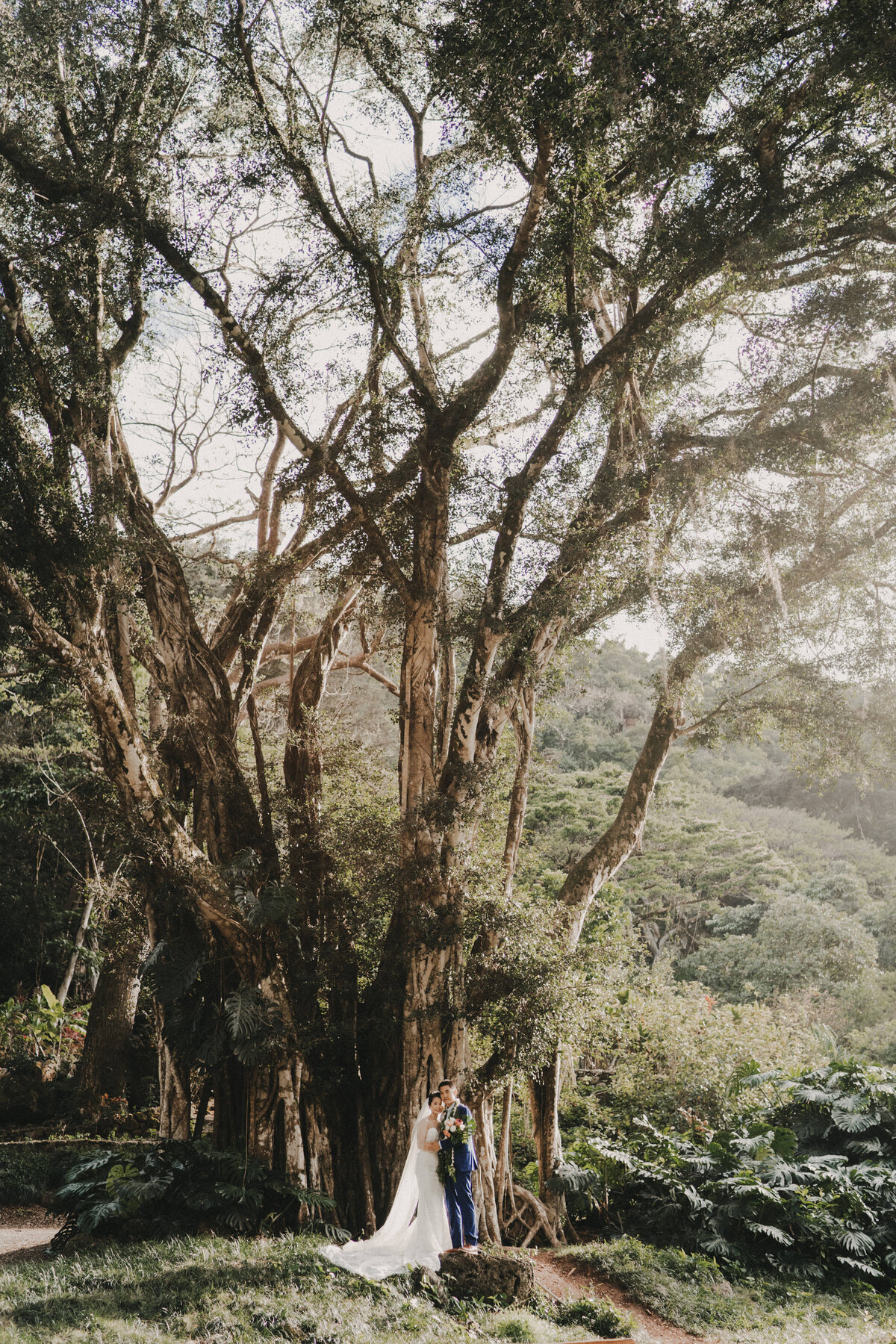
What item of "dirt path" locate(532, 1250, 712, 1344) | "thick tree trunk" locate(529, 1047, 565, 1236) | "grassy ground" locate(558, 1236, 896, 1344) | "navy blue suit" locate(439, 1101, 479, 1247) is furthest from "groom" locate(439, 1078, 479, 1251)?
"thick tree trunk" locate(529, 1047, 565, 1236)

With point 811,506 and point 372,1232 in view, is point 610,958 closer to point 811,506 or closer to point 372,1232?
point 372,1232

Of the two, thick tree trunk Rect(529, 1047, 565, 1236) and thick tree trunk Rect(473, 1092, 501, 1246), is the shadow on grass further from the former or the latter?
thick tree trunk Rect(529, 1047, 565, 1236)

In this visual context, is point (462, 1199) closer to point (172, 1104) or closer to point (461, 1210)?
point (461, 1210)

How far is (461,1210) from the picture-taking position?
6504 mm

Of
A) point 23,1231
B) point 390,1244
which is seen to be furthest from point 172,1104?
point 390,1244

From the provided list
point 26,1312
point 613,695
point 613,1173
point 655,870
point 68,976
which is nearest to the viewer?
point 26,1312

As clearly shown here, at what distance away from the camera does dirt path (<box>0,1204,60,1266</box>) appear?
23.2 ft

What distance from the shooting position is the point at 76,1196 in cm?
700

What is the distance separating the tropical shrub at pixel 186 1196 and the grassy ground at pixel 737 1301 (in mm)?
2678

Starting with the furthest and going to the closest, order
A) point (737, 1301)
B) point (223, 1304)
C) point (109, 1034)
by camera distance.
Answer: point (109, 1034) < point (737, 1301) < point (223, 1304)

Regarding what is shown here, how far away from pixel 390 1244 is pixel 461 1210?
0.55m

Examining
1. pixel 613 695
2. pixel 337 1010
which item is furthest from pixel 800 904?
pixel 337 1010

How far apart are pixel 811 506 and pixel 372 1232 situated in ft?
27.1

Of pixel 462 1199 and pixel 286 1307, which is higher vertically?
pixel 462 1199
